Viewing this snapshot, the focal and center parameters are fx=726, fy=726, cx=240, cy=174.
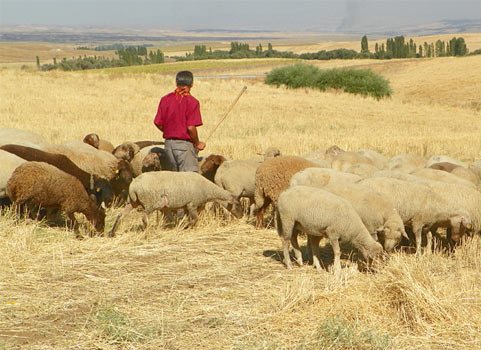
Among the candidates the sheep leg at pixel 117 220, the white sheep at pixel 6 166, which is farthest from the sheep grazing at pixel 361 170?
the white sheep at pixel 6 166

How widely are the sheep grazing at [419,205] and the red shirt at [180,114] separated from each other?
3522 millimetres

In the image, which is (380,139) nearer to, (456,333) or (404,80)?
(456,333)

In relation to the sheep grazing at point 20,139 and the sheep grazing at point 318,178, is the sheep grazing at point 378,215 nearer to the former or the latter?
the sheep grazing at point 318,178

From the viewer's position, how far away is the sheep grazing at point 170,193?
38.0 feet

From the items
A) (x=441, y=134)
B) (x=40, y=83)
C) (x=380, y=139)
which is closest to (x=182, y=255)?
(x=380, y=139)

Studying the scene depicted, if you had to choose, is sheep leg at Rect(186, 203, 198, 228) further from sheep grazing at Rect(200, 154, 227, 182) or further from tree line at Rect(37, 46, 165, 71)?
tree line at Rect(37, 46, 165, 71)

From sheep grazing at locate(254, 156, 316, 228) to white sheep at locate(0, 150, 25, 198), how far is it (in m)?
3.99

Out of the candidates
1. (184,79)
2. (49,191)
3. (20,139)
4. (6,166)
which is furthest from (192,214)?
(20,139)

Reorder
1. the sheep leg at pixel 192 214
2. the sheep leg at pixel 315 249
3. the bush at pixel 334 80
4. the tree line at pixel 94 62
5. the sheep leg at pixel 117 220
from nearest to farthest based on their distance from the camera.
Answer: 1. the sheep leg at pixel 315 249
2. the sheep leg at pixel 117 220
3. the sheep leg at pixel 192 214
4. the bush at pixel 334 80
5. the tree line at pixel 94 62

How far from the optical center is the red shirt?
12906 mm

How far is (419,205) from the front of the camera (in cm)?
1077

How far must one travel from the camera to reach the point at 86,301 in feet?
27.7

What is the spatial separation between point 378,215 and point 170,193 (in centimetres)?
343

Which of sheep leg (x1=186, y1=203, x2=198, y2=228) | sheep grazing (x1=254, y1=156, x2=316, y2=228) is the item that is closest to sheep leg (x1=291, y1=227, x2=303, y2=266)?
sheep grazing (x1=254, y1=156, x2=316, y2=228)
